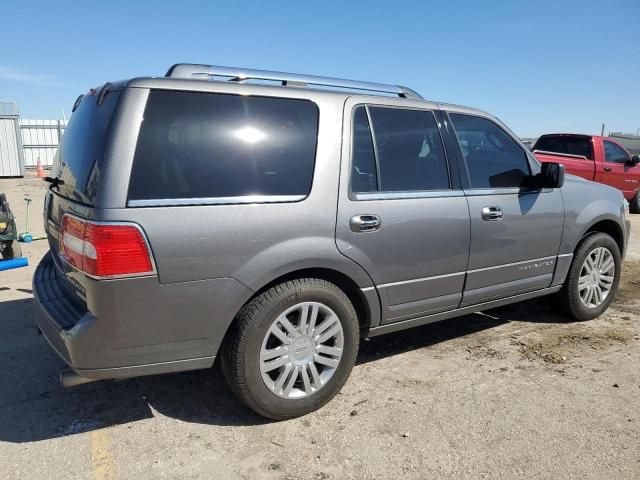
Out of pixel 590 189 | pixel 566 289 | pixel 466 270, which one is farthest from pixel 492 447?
pixel 590 189

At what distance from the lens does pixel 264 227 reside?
2.73 metres

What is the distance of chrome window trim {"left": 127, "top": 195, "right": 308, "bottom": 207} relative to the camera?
2.48 metres

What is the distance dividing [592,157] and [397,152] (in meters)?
10.3

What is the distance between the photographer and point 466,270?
3676 millimetres

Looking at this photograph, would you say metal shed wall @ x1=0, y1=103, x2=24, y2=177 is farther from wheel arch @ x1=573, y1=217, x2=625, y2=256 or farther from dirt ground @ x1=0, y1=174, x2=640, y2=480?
wheel arch @ x1=573, y1=217, x2=625, y2=256

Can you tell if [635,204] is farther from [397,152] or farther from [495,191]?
[397,152]

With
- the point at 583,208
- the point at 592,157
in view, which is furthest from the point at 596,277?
the point at 592,157

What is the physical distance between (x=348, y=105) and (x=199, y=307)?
1507 mm

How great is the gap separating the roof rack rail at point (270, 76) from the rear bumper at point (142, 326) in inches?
45.5

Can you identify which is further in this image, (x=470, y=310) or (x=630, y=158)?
(x=630, y=158)

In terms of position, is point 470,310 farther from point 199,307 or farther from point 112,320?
point 112,320

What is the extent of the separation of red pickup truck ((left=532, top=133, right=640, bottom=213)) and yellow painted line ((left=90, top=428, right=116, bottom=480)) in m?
A: 10.6

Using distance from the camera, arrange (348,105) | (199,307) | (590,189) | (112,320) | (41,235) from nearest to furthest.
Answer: (112,320) < (199,307) < (348,105) < (590,189) < (41,235)

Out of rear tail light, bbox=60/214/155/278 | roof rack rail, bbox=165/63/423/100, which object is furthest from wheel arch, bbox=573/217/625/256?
rear tail light, bbox=60/214/155/278
